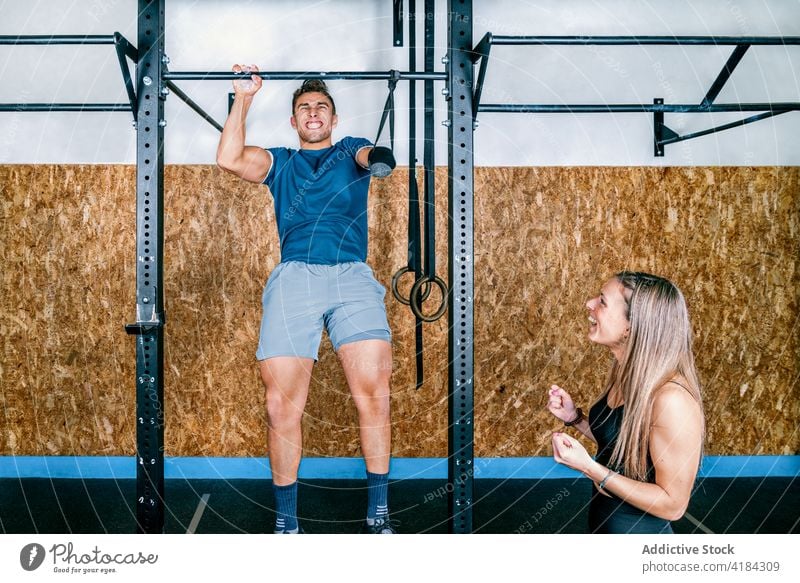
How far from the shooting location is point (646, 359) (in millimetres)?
1348

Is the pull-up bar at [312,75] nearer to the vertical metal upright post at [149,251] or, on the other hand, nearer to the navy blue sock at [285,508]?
the vertical metal upright post at [149,251]

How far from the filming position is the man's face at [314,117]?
7.06 feet

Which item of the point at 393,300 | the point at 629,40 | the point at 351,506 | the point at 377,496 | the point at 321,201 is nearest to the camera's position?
the point at 629,40

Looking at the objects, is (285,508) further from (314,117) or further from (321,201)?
(314,117)

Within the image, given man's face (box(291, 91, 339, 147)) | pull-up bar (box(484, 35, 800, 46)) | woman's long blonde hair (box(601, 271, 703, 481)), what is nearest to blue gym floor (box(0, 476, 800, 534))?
woman's long blonde hair (box(601, 271, 703, 481))

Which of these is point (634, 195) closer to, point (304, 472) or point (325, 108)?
point (325, 108)

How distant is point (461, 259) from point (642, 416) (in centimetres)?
61

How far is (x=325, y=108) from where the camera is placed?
2.16 metres

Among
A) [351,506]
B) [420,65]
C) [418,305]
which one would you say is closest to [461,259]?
[418,305]

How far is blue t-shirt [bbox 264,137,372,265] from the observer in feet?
6.81

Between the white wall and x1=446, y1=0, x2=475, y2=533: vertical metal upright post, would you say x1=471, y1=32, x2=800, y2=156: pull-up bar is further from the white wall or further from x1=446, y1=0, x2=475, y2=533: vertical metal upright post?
the white wall

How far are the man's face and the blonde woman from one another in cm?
116

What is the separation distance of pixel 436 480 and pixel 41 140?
2.40m

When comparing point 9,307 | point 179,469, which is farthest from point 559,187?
point 9,307
